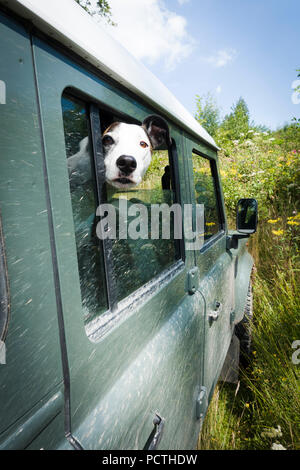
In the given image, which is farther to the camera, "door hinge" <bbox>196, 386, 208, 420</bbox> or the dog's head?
"door hinge" <bbox>196, 386, 208, 420</bbox>

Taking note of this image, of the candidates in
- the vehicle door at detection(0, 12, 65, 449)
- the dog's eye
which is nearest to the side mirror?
the dog's eye

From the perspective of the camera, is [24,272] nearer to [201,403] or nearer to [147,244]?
[147,244]

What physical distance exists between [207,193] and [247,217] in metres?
0.56

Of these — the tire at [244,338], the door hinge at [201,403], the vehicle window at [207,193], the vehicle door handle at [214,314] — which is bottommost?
the tire at [244,338]

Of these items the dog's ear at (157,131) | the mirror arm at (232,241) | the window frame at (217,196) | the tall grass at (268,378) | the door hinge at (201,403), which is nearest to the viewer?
the dog's ear at (157,131)

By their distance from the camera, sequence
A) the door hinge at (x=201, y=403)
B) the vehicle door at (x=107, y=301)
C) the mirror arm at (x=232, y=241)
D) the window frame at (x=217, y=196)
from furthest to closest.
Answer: the mirror arm at (x=232, y=241)
the window frame at (x=217, y=196)
the door hinge at (x=201, y=403)
the vehicle door at (x=107, y=301)

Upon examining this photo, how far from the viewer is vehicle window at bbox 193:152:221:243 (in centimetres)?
180

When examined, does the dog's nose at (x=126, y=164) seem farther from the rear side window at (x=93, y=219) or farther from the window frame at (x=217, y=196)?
the window frame at (x=217, y=196)

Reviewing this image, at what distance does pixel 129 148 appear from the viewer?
1151 millimetres

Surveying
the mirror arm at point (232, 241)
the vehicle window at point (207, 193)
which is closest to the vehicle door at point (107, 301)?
the vehicle window at point (207, 193)

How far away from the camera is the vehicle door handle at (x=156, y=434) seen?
2.86 feet

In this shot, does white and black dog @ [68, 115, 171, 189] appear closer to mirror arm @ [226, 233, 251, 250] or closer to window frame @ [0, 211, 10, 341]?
window frame @ [0, 211, 10, 341]

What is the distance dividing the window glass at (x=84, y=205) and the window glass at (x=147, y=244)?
0.32ft

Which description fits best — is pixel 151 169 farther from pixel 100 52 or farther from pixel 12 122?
pixel 12 122
